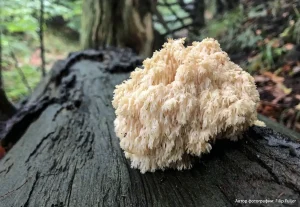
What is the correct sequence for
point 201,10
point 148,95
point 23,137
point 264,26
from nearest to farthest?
point 148,95 → point 23,137 → point 264,26 → point 201,10

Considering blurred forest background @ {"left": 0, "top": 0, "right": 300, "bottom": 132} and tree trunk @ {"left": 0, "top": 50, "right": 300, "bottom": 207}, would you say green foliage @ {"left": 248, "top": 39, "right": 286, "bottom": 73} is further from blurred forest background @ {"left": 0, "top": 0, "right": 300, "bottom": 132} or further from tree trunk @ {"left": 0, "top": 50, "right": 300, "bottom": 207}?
tree trunk @ {"left": 0, "top": 50, "right": 300, "bottom": 207}

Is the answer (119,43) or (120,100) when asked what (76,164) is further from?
(119,43)

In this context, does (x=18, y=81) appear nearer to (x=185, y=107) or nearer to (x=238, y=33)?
(x=238, y=33)

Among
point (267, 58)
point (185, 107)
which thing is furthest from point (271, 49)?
point (185, 107)

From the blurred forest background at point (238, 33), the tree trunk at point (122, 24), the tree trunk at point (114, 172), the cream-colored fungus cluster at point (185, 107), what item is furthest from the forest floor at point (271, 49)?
the cream-colored fungus cluster at point (185, 107)

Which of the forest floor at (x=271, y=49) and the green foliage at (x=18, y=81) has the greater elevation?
the forest floor at (x=271, y=49)

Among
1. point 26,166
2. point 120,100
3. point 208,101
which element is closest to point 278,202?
point 208,101

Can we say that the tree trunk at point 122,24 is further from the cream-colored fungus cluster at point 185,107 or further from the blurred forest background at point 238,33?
the cream-colored fungus cluster at point 185,107
